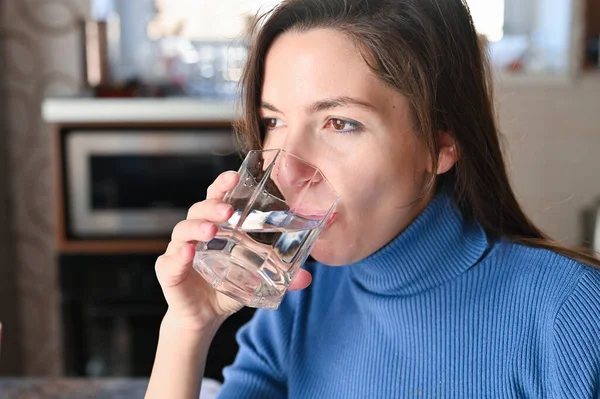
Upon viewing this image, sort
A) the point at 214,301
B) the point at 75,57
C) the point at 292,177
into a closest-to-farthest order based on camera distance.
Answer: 1. the point at 292,177
2. the point at 214,301
3. the point at 75,57

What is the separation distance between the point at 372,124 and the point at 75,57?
2.40 meters

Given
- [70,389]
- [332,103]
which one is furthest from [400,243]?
[70,389]

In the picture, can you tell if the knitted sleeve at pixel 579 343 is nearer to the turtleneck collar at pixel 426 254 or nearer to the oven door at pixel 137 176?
the turtleneck collar at pixel 426 254

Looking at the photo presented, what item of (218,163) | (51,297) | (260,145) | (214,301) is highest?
(260,145)

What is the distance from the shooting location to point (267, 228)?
73 cm

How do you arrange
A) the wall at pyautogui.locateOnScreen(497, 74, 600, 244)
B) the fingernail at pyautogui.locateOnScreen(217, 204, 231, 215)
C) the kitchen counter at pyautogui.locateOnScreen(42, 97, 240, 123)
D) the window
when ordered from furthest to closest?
the window, the wall at pyautogui.locateOnScreen(497, 74, 600, 244), the kitchen counter at pyautogui.locateOnScreen(42, 97, 240, 123), the fingernail at pyautogui.locateOnScreen(217, 204, 231, 215)

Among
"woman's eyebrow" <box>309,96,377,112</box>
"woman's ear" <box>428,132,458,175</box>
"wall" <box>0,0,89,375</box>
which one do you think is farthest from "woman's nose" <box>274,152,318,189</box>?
"wall" <box>0,0,89,375</box>

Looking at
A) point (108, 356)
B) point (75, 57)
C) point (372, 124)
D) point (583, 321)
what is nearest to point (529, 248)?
point (583, 321)

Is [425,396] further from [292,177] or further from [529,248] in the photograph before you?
[292,177]

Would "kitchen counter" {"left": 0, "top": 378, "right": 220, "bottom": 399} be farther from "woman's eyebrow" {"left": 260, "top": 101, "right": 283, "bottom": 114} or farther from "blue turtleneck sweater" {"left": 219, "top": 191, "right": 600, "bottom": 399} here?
"woman's eyebrow" {"left": 260, "top": 101, "right": 283, "bottom": 114}

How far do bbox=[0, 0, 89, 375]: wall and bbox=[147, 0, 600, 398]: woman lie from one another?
213 centimetres

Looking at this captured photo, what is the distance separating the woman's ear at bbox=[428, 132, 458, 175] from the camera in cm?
98

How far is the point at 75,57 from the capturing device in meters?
2.99

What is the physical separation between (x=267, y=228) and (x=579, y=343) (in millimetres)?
394
